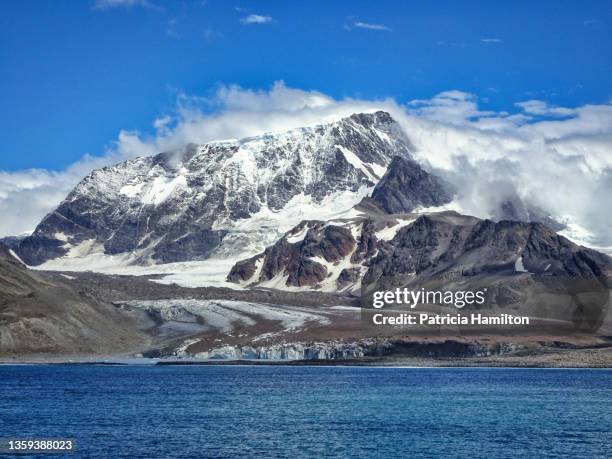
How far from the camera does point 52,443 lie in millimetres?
92250

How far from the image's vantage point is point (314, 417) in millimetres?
118312

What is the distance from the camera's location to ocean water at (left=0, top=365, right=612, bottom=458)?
94.2 meters

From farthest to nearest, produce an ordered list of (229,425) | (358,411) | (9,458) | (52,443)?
(358,411)
(229,425)
(52,443)
(9,458)

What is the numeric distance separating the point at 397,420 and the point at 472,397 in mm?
31710

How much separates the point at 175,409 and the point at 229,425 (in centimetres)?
1866

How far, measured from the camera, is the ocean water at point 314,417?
94188 millimetres

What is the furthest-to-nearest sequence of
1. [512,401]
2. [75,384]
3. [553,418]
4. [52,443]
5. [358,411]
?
[75,384] < [512,401] < [358,411] < [553,418] < [52,443]

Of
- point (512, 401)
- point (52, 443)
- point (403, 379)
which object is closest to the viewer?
point (52, 443)

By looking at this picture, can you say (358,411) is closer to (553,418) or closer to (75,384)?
(553,418)

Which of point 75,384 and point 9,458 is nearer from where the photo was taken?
point 9,458

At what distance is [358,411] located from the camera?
414ft

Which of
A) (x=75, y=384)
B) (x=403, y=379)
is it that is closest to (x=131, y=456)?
(x=75, y=384)

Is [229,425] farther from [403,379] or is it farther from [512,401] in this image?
[403,379]

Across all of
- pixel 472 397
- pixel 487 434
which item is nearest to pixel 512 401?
pixel 472 397
